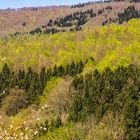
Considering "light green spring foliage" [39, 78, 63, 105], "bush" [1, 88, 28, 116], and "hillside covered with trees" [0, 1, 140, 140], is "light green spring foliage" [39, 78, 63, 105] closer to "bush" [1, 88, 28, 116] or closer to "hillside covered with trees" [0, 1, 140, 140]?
"hillside covered with trees" [0, 1, 140, 140]

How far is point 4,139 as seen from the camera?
1389cm

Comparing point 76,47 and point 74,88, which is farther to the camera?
point 76,47

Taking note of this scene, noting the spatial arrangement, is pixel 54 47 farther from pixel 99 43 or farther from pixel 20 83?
pixel 20 83

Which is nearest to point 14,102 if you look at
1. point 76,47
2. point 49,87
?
point 49,87

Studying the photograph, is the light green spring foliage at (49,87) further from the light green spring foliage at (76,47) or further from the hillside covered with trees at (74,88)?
the light green spring foliage at (76,47)

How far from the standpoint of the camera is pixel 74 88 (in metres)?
95.5

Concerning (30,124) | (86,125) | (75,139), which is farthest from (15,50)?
(30,124)

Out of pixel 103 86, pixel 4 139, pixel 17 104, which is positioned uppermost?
pixel 4 139

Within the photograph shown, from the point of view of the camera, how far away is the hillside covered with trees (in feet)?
157

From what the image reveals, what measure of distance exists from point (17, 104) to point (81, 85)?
1404cm

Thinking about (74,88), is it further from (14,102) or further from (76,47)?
(76,47)

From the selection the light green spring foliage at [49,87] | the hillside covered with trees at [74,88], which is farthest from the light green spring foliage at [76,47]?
the light green spring foliage at [49,87]

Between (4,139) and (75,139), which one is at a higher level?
(4,139)

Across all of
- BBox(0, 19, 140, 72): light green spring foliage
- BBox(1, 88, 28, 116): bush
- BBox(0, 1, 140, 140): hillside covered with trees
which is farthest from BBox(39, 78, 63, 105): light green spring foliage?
BBox(0, 19, 140, 72): light green spring foliage
